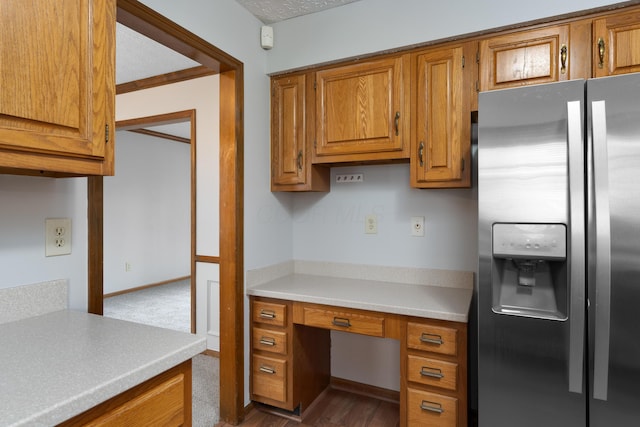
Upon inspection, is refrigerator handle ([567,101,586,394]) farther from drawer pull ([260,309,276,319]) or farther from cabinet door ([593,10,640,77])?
drawer pull ([260,309,276,319])

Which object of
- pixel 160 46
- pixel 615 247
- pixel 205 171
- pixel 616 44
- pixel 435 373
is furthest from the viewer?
pixel 205 171

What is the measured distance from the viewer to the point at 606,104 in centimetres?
126

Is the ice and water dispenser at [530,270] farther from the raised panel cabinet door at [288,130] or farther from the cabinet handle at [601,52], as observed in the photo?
the raised panel cabinet door at [288,130]

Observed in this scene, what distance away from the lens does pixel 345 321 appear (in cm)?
189

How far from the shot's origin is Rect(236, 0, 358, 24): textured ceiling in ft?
6.81

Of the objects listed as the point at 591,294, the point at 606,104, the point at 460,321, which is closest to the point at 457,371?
the point at 460,321

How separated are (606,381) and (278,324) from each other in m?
1.51

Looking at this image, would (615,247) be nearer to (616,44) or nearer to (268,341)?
(616,44)

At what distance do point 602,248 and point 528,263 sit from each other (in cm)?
24

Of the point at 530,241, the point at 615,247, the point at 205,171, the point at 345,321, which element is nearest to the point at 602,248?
the point at 615,247

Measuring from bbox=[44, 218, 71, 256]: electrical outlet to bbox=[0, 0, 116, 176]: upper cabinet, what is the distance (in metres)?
0.41

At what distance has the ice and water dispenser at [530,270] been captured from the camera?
1314 millimetres

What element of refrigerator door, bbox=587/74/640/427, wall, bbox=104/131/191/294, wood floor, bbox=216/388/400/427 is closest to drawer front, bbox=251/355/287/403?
wood floor, bbox=216/388/400/427

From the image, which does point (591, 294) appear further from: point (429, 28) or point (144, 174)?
point (144, 174)
